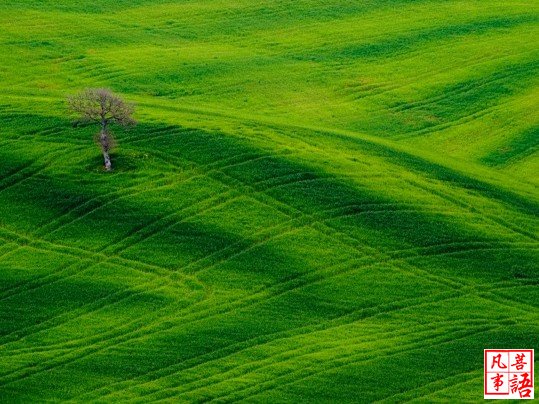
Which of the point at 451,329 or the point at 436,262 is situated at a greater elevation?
the point at 436,262

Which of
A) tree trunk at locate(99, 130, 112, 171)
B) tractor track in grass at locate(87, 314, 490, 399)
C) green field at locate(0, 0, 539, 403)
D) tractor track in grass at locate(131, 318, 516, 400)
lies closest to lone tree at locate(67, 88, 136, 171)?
tree trunk at locate(99, 130, 112, 171)

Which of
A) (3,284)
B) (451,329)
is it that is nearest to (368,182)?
(451,329)

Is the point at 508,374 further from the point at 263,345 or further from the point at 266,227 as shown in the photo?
the point at 266,227

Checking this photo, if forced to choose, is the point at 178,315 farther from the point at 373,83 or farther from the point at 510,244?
the point at 373,83

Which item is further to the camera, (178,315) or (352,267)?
(352,267)

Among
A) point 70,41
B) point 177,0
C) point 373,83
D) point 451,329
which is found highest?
point 177,0

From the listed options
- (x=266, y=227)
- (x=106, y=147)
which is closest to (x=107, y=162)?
(x=106, y=147)

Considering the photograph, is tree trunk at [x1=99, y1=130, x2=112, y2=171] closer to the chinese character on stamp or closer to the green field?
the green field

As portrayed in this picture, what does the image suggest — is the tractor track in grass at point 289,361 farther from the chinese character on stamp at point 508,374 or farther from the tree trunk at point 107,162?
the tree trunk at point 107,162
